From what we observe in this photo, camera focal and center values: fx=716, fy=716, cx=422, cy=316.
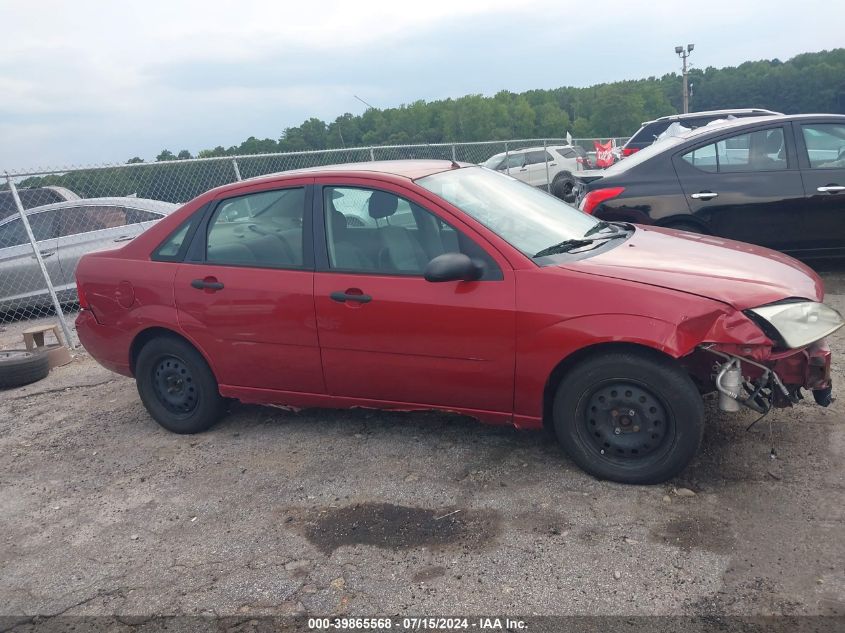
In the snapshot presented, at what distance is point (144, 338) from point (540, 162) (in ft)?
54.1

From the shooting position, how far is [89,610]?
3.07 meters

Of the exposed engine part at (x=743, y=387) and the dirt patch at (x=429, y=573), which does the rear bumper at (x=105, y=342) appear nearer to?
the dirt patch at (x=429, y=573)

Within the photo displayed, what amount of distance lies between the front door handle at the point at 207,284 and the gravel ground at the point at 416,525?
1031 mm

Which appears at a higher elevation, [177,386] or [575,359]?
[575,359]

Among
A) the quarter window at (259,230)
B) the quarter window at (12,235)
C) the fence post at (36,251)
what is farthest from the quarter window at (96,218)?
the quarter window at (259,230)

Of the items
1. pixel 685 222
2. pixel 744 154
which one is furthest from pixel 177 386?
pixel 744 154

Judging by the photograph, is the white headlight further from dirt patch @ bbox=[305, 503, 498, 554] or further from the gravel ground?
dirt patch @ bbox=[305, 503, 498, 554]

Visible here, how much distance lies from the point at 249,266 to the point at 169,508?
147 cm

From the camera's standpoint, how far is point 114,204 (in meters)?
9.34

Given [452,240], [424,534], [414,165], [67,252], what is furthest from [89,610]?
[67,252]

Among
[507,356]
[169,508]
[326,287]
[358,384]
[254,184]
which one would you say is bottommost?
[169,508]

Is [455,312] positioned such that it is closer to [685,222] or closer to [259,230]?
[259,230]

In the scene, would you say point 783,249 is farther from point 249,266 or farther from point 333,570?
point 333,570

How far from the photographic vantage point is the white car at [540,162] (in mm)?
17250
